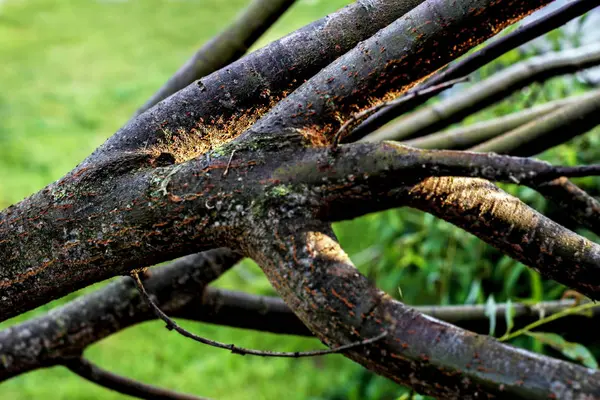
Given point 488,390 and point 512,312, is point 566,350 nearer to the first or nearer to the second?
point 512,312

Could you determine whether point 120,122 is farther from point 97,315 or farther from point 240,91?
point 240,91

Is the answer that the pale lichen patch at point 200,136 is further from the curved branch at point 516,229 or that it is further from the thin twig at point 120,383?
the thin twig at point 120,383

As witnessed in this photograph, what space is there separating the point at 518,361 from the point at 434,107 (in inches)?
28.7

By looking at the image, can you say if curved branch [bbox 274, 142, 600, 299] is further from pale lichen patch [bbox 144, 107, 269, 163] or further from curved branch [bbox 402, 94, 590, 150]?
curved branch [bbox 402, 94, 590, 150]

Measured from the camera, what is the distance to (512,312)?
954 mm

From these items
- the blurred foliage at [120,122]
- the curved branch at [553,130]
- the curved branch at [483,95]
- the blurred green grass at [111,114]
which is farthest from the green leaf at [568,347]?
the blurred green grass at [111,114]

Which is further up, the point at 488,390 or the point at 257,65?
the point at 257,65

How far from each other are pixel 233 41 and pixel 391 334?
0.54 metres

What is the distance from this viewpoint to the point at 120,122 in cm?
328

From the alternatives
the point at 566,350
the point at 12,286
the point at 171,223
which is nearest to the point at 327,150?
the point at 171,223

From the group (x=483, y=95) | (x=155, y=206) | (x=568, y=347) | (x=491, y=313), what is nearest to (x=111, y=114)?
(x=483, y=95)

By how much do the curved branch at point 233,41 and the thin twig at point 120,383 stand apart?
1.13 feet

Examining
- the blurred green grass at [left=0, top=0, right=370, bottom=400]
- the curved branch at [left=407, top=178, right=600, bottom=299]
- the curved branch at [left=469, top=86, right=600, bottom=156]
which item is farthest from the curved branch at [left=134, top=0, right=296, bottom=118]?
the blurred green grass at [left=0, top=0, right=370, bottom=400]

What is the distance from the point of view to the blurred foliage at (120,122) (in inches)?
65.3
